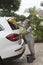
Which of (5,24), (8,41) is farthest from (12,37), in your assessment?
(5,24)

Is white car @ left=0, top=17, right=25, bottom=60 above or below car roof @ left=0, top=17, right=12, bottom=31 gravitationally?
below

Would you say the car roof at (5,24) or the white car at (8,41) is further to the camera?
the car roof at (5,24)

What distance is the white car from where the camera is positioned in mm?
9180

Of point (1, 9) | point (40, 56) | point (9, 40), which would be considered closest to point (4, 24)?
point (9, 40)

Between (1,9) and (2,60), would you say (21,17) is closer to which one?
(1,9)

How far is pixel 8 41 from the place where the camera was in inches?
364

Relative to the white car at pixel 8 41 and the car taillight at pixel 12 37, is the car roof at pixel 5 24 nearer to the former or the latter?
the white car at pixel 8 41

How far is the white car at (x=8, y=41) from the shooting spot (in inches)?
361

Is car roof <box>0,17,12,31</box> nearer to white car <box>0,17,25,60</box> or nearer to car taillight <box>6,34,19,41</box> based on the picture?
white car <box>0,17,25,60</box>

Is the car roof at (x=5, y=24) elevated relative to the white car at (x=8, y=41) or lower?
elevated

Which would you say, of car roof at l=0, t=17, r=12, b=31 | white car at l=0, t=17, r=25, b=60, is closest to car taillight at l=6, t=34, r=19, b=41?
white car at l=0, t=17, r=25, b=60

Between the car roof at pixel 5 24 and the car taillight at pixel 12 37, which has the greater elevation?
the car roof at pixel 5 24

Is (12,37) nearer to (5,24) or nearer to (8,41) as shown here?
(8,41)

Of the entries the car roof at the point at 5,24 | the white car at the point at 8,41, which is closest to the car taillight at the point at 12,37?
the white car at the point at 8,41
